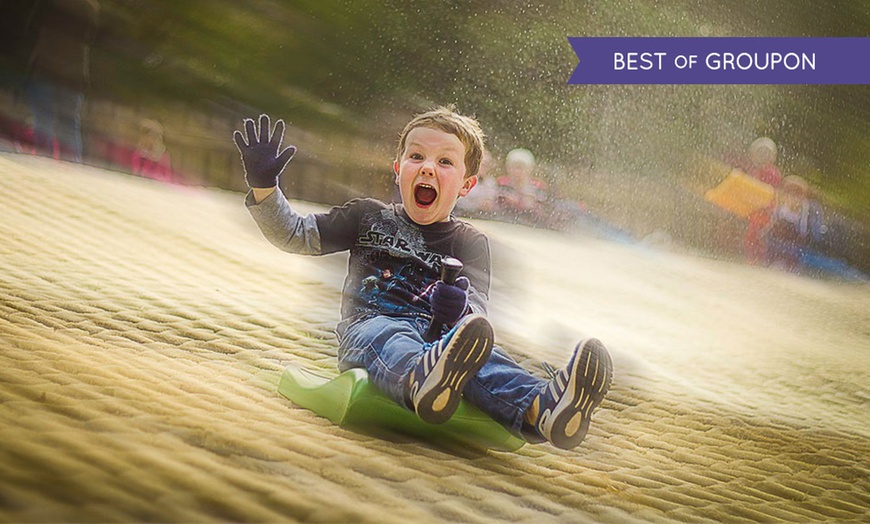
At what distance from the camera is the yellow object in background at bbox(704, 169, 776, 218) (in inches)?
83.1

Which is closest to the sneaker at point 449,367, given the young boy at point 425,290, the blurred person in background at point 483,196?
the young boy at point 425,290

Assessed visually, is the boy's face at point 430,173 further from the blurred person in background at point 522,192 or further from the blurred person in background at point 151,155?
the blurred person in background at point 151,155

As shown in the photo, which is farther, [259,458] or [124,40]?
[124,40]

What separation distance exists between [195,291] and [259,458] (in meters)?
0.59

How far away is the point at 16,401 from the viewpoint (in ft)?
3.98

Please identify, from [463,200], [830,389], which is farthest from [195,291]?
[830,389]

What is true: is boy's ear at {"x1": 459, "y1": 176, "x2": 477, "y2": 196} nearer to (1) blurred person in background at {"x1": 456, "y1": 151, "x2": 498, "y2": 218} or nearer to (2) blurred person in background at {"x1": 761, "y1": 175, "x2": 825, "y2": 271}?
(1) blurred person in background at {"x1": 456, "y1": 151, "x2": 498, "y2": 218}

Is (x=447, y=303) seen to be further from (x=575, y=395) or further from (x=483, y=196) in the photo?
(x=483, y=196)

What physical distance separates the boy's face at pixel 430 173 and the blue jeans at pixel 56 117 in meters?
0.64

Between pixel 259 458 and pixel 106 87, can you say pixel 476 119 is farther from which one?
pixel 259 458

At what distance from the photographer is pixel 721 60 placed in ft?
6.63

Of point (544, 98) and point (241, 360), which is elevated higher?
point (544, 98)

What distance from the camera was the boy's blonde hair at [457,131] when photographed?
146cm

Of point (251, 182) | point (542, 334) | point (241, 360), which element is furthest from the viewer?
point (542, 334)
